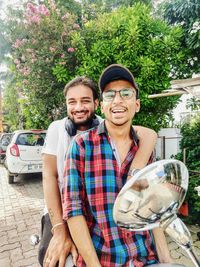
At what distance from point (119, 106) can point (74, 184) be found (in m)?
0.50

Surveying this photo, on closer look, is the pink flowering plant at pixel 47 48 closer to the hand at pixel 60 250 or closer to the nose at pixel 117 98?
the nose at pixel 117 98

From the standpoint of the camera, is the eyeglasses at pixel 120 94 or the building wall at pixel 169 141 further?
the building wall at pixel 169 141

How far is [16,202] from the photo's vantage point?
6398 mm

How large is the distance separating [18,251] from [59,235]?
280 cm

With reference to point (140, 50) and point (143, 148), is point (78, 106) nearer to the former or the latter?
point (143, 148)

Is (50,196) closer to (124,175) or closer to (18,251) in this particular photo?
(124,175)

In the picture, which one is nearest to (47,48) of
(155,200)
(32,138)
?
(32,138)

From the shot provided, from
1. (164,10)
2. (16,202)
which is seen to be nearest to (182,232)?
(16,202)

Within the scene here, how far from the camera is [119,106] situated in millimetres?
1395

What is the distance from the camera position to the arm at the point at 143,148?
57.8 inches

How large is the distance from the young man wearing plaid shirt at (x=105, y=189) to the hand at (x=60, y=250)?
0.09m

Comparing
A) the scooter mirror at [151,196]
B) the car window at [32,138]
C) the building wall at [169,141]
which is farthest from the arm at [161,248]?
the car window at [32,138]

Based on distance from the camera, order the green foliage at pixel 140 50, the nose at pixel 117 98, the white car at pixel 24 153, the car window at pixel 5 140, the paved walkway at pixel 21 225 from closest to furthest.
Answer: the nose at pixel 117 98 → the paved walkway at pixel 21 225 → the green foliage at pixel 140 50 → the white car at pixel 24 153 → the car window at pixel 5 140

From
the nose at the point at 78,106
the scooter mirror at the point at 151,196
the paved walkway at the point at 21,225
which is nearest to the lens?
the scooter mirror at the point at 151,196
